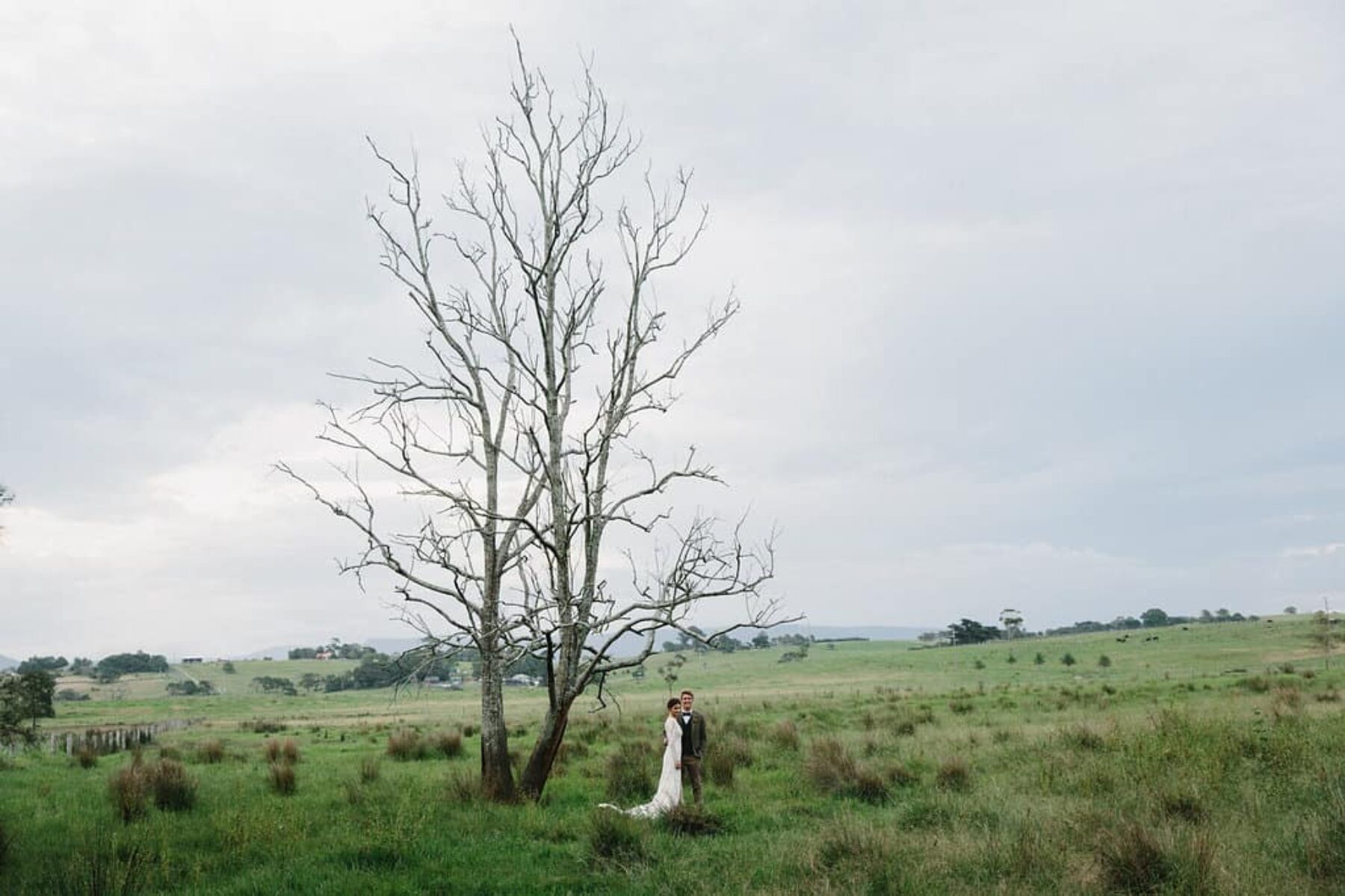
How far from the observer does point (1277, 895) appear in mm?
7605

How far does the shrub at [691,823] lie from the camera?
12.7m

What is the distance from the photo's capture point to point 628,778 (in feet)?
55.8

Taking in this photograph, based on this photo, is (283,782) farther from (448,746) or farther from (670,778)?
(670,778)

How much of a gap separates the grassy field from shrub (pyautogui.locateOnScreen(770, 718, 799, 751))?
0.31ft

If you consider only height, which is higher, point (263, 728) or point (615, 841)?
point (615, 841)

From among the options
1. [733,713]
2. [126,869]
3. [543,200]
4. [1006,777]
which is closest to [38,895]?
[126,869]

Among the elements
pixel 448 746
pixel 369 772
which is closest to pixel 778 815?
pixel 369 772

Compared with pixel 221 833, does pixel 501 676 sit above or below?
above

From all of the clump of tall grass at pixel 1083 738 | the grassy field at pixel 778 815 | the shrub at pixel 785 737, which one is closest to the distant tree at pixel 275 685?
the grassy field at pixel 778 815

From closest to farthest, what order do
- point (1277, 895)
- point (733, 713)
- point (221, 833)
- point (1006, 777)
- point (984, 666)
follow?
1. point (1277, 895)
2. point (221, 833)
3. point (1006, 777)
4. point (733, 713)
5. point (984, 666)

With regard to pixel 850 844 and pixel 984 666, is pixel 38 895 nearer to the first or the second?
pixel 850 844

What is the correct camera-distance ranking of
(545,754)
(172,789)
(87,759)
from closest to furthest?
(172,789) → (545,754) → (87,759)

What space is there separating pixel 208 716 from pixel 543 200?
53282 millimetres

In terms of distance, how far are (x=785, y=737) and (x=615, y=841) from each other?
12847 millimetres
